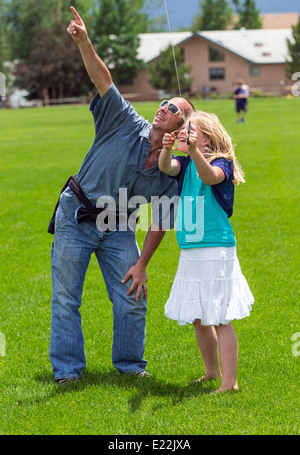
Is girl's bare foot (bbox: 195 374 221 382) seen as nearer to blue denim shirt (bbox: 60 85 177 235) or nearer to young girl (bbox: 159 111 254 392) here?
young girl (bbox: 159 111 254 392)

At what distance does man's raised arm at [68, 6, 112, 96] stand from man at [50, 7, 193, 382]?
0.23 ft

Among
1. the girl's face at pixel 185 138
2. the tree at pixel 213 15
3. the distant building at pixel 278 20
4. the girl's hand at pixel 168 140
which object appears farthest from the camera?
the distant building at pixel 278 20

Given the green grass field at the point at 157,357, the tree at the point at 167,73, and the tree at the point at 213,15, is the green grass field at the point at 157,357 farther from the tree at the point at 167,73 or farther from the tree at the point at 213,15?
the tree at the point at 213,15

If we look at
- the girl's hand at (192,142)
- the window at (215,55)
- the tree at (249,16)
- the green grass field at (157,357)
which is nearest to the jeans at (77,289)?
the green grass field at (157,357)

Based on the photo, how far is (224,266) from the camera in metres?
4.33

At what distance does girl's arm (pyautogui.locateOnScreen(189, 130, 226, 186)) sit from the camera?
388 cm

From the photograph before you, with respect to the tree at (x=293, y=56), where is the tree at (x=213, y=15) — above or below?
above

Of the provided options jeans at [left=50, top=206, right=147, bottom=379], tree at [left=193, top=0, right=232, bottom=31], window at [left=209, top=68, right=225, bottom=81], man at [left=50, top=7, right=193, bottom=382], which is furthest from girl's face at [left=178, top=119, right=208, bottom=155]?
tree at [left=193, top=0, right=232, bottom=31]

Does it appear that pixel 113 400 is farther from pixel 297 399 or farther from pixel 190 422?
pixel 297 399

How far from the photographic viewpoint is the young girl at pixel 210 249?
4.29 m

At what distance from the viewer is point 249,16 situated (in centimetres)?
11175

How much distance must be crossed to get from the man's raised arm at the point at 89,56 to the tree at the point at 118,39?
78.6 metres

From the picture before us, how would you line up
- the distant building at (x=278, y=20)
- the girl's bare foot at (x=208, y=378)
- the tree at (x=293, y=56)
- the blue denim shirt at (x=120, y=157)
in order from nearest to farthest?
the blue denim shirt at (x=120, y=157) < the girl's bare foot at (x=208, y=378) < the tree at (x=293, y=56) < the distant building at (x=278, y=20)

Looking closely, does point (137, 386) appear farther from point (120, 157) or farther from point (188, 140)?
point (188, 140)
